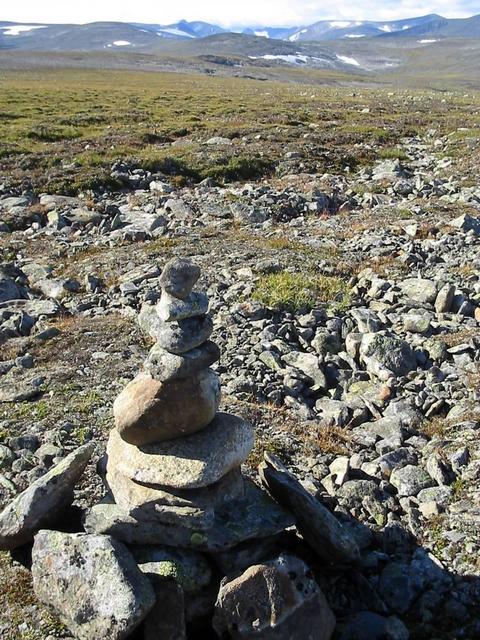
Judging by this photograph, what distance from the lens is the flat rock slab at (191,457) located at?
7.35m

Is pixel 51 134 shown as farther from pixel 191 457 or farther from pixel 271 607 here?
pixel 271 607

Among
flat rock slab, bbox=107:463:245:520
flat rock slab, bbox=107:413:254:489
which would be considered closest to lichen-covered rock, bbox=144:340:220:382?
flat rock slab, bbox=107:413:254:489

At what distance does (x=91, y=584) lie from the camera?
651cm

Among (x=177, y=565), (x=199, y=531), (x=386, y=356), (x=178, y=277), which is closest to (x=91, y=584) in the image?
(x=177, y=565)

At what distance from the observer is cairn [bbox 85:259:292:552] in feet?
23.7

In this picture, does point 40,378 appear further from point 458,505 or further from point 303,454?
point 458,505

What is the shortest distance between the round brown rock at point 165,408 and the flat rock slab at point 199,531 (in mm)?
972

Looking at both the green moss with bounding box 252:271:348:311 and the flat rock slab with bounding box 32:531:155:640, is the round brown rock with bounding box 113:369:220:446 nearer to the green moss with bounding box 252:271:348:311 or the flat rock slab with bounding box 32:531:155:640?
the flat rock slab with bounding box 32:531:155:640

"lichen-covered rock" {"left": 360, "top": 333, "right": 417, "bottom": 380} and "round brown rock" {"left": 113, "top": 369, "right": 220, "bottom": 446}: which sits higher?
"round brown rock" {"left": 113, "top": 369, "right": 220, "bottom": 446}

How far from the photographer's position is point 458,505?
9.09 m

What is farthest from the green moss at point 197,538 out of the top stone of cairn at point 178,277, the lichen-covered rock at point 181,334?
the top stone of cairn at point 178,277

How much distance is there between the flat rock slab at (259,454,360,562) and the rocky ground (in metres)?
0.36

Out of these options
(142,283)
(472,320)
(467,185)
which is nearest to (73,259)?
(142,283)

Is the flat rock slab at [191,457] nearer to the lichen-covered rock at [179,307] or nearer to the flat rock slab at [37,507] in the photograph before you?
the flat rock slab at [37,507]
